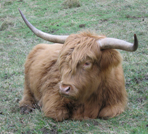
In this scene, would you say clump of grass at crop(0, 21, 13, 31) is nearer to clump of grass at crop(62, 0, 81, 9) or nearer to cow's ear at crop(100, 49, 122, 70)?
clump of grass at crop(62, 0, 81, 9)

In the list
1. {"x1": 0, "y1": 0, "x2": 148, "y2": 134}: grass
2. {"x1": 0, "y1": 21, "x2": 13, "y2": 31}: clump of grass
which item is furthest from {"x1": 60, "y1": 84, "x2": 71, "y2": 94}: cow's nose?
{"x1": 0, "y1": 21, "x2": 13, "y2": 31}: clump of grass

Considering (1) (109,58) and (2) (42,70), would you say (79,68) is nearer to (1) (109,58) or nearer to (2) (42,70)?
(1) (109,58)

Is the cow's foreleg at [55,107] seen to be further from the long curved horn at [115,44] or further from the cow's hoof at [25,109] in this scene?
the long curved horn at [115,44]

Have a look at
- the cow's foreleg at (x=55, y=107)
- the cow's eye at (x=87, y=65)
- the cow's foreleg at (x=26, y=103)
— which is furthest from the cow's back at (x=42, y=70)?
the cow's eye at (x=87, y=65)

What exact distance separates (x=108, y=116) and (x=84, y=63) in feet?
2.89

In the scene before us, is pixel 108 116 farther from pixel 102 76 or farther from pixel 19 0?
pixel 19 0

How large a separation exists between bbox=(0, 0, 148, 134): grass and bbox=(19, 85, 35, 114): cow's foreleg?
108 mm

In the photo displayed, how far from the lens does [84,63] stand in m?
3.04

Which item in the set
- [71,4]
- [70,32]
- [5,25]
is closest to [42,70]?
[70,32]

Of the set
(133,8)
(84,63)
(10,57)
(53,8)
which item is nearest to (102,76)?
(84,63)

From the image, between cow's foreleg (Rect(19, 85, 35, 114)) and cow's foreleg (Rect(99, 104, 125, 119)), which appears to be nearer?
cow's foreleg (Rect(99, 104, 125, 119))

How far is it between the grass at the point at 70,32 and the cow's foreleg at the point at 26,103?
0.11 metres

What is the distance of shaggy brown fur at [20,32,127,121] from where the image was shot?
3025mm

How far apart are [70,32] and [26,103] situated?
164 inches
